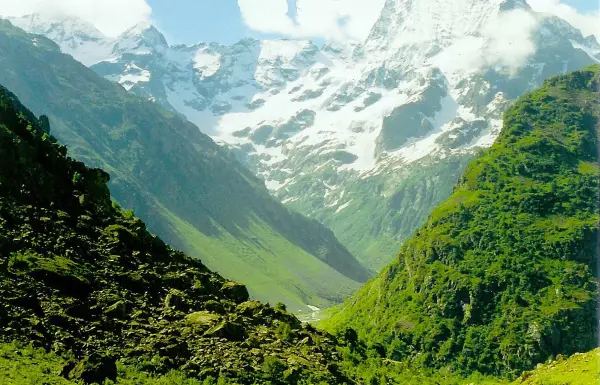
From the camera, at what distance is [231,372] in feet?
225

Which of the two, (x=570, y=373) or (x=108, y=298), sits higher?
(x=570, y=373)

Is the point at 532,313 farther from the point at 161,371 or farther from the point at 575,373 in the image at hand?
the point at 161,371

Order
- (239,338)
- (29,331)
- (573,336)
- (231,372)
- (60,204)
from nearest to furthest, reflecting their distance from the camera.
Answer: (29,331)
(231,372)
(239,338)
(60,204)
(573,336)

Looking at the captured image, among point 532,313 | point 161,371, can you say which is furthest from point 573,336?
point 161,371

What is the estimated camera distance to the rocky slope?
6512cm

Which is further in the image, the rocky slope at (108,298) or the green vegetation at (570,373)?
the green vegetation at (570,373)

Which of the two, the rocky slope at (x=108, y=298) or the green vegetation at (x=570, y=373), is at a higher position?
the green vegetation at (x=570, y=373)

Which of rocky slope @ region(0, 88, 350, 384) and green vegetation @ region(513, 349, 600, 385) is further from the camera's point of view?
green vegetation @ region(513, 349, 600, 385)

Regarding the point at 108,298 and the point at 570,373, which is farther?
the point at 570,373

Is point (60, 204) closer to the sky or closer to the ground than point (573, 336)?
closer to the ground

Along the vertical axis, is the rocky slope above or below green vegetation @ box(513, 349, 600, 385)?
below

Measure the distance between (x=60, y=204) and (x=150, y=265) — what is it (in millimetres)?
14237

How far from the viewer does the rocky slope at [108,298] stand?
214ft

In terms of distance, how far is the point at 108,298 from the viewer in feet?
237
